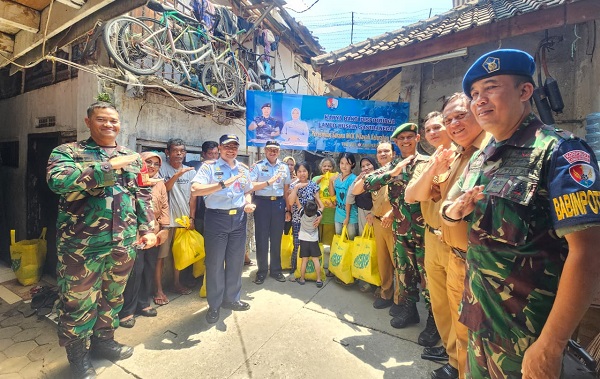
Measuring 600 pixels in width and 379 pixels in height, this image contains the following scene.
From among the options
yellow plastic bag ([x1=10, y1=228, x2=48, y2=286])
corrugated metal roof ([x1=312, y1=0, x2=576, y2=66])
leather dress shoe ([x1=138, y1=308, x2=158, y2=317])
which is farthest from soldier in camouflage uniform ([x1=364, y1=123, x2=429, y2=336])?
yellow plastic bag ([x1=10, y1=228, x2=48, y2=286])

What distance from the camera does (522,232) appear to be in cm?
113

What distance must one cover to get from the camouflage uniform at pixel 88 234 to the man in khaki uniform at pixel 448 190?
2.52 m

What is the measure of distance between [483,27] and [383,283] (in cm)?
343

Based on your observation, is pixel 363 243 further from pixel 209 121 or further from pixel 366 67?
pixel 209 121

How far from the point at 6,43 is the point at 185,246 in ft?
10.8

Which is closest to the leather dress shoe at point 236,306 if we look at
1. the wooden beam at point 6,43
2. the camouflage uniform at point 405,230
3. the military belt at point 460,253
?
the camouflage uniform at point 405,230

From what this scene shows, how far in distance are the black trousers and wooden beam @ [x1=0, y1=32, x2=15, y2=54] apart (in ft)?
9.90

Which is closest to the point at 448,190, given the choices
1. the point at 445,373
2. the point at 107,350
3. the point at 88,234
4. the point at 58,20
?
the point at 445,373

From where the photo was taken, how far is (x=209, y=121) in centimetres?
532

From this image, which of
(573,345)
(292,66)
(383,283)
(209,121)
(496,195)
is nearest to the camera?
(496,195)

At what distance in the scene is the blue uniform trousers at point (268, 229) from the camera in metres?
4.24

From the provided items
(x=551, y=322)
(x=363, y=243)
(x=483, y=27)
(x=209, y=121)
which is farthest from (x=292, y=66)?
(x=551, y=322)

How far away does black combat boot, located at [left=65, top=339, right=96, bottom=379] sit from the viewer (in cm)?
227

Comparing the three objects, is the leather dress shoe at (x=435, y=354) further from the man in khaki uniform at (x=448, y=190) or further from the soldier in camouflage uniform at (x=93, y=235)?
the soldier in camouflage uniform at (x=93, y=235)
